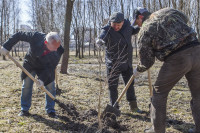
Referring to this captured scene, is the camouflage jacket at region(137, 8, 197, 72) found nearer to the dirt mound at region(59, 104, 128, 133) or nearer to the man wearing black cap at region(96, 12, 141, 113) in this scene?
the man wearing black cap at region(96, 12, 141, 113)

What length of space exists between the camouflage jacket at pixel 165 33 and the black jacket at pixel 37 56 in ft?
6.06

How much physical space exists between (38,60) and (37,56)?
0.10 m

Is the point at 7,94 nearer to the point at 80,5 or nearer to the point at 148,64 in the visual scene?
the point at 148,64

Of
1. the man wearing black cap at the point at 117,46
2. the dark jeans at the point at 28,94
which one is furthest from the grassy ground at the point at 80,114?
the man wearing black cap at the point at 117,46

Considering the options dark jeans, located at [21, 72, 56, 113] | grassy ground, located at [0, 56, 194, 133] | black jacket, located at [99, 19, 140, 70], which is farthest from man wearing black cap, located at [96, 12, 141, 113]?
dark jeans, located at [21, 72, 56, 113]

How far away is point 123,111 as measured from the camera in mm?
4680

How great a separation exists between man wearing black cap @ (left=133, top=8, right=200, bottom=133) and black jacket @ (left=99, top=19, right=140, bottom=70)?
4.08ft

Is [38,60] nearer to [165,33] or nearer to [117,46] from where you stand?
[117,46]

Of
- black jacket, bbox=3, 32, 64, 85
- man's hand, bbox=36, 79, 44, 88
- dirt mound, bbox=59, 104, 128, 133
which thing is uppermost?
black jacket, bbox=3, 32, 64, 85

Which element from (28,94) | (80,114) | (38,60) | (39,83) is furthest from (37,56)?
(80,114)

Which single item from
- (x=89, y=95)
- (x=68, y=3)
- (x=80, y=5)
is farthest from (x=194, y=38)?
(x=80, y=5)

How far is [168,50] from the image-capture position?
9.41ft

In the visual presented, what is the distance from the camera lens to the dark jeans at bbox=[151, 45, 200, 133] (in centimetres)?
285

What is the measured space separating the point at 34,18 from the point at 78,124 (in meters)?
26.3
